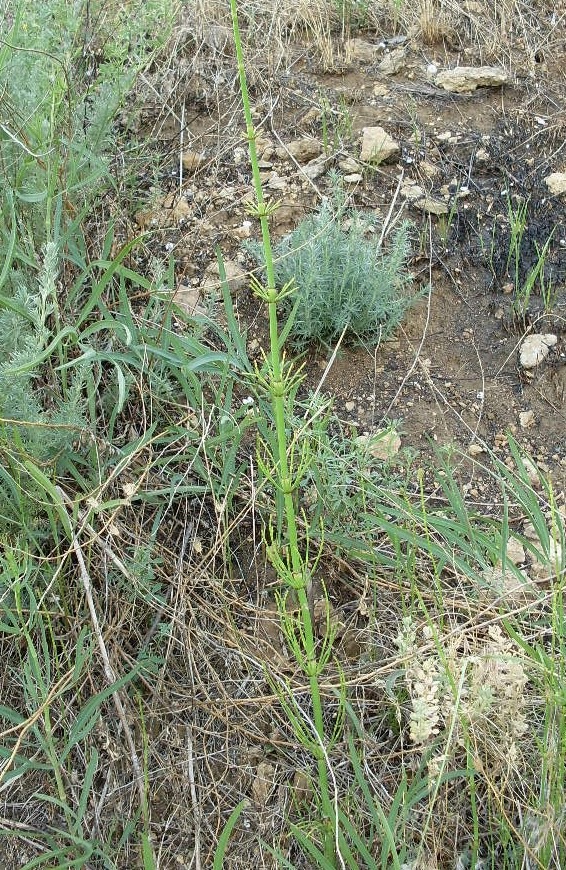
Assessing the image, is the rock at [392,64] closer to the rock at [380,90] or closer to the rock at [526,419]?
the rock at [380,90]

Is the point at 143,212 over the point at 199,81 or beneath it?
beneath

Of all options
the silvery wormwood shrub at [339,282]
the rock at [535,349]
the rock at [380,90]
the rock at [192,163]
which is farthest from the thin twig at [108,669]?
the rock at [380,90]

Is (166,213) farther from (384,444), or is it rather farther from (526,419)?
(526,419)

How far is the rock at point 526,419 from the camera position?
252 centimetres

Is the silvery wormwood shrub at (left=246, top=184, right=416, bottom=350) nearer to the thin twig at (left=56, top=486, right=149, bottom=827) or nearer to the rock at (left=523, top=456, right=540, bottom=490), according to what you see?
the rock at (left=523, top=456, right=540, bottom=490)

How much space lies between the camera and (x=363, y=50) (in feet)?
11.3

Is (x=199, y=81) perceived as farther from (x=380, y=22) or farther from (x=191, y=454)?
(x=191, y=454)

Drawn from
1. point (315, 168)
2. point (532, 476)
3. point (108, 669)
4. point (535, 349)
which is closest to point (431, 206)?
point (315, 168)

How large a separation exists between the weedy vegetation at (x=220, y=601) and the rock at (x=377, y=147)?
62 centimetres

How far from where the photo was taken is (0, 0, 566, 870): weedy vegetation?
5.32ft

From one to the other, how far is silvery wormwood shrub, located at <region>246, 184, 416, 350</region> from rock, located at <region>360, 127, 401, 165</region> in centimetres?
46

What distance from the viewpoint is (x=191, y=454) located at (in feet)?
7.09

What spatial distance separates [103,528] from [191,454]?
14.0 inches

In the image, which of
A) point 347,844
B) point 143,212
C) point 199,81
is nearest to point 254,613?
point 347,844
